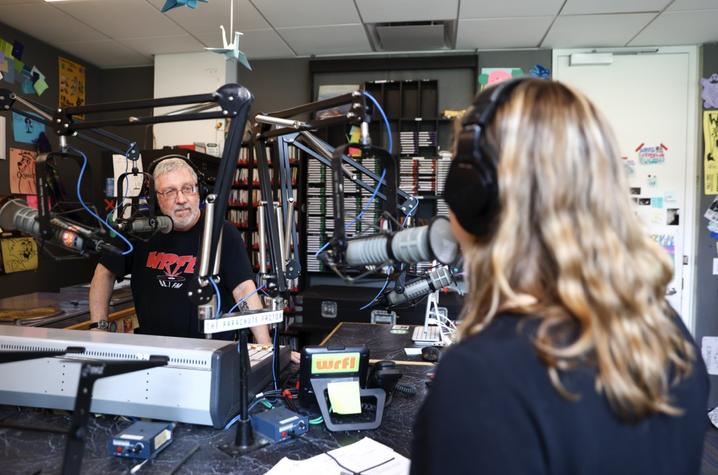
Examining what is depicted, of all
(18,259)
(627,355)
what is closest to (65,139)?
(627,355)

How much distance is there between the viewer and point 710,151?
12.6 ft

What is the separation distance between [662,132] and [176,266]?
152 inches

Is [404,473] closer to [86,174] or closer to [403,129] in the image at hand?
[86,174]

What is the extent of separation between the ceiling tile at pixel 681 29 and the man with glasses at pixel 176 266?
331 cm

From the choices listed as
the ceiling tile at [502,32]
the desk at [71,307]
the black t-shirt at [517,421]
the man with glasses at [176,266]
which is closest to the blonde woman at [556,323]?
the black t-shirt at [517,421]

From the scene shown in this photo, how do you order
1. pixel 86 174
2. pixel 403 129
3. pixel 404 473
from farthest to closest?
pixel 403 129 → pixel 86 174 → pixel 404 473

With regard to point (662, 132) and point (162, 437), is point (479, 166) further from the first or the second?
point (662, 132)

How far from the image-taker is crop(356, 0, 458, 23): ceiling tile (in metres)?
3.21

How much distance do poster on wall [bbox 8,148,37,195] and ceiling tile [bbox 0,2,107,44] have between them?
0.94 meters

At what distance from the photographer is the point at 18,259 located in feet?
12.0

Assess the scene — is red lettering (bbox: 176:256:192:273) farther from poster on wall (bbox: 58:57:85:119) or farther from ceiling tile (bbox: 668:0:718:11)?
ceiling tile (bbox: 668:0:718:11)

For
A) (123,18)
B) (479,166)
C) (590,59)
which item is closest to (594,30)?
(590,59)

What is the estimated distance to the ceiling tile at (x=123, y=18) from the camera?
10.9 ft

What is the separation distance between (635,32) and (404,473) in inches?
150
